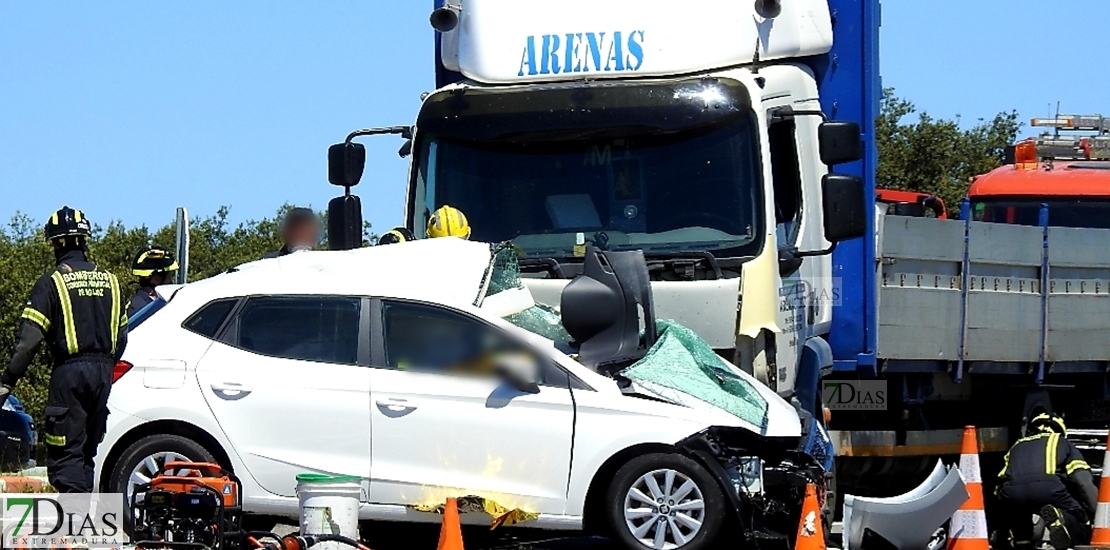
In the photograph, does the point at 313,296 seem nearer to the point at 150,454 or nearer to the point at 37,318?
the point at 150,454

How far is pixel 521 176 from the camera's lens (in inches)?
397

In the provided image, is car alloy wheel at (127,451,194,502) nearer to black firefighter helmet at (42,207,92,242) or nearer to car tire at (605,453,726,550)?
black firefighter helmet at (42,207,92,242)

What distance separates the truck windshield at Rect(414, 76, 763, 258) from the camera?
9.72 metres

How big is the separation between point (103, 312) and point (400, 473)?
5.92ft

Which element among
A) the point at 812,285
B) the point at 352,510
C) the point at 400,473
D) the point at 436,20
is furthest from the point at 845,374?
the point at 352,510

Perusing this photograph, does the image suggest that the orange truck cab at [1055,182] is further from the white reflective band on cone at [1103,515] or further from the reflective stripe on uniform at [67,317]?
the reflective stripe on uniform at [67,317]

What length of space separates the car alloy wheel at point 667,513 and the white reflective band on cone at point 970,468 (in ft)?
8.41

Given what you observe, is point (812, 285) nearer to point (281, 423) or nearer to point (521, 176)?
point (521, 176)

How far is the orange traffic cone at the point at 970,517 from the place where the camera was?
998cm

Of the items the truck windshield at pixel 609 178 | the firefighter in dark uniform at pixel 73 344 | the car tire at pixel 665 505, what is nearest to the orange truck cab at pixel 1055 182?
the truck windshield at pixel 609 178

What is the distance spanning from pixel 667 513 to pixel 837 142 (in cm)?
300

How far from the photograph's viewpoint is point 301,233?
36.7ft

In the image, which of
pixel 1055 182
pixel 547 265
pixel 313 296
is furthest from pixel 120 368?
pixel 1055 182

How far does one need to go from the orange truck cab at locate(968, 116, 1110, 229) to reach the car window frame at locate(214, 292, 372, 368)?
31.5 ft
